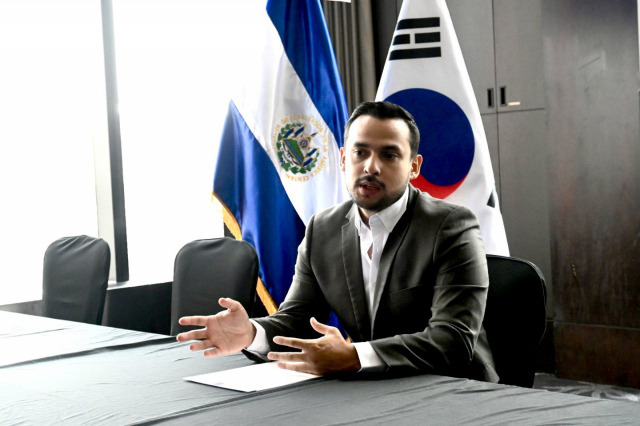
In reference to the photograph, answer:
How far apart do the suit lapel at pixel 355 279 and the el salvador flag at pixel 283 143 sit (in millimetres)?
1448

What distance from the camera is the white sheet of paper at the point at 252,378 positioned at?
1531 mm

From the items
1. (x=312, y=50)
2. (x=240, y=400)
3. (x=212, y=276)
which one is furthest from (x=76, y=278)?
(x=240, y=400)

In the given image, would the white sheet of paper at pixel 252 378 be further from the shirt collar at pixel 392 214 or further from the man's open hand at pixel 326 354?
the shirt collar at pixel 392 214

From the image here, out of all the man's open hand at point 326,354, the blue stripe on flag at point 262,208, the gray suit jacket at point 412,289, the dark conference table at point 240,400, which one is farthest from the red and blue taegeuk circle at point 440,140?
the man's open hand at point 326,354

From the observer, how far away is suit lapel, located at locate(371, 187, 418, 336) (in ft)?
6.44

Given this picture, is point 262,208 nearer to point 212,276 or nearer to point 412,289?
point 212,276

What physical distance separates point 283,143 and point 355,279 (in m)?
1.68

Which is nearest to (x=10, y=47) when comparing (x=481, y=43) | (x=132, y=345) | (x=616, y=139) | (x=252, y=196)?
(x=252, y=196)

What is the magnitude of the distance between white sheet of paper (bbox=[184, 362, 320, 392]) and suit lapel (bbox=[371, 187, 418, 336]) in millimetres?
383

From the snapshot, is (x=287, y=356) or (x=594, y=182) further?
(x=594, y=182)

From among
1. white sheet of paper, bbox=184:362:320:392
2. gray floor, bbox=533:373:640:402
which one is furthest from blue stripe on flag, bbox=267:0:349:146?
white sheet of paper, bbox=184:362:320:392

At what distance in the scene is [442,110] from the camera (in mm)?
3180

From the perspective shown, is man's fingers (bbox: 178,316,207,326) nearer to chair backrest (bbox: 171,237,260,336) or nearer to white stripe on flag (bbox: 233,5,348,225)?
chair backrest (bbox: 171,237,260,336)

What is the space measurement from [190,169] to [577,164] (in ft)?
7.71
